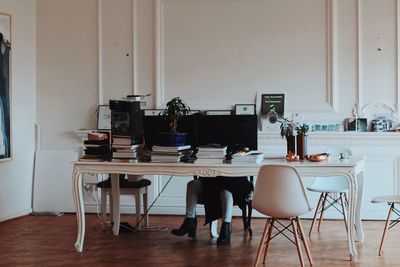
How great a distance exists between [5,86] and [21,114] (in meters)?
0.48

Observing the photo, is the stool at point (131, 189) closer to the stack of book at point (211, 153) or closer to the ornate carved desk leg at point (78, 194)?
the ornate carved desk leg at point (78, 194)

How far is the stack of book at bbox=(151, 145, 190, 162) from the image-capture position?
483 centimetres

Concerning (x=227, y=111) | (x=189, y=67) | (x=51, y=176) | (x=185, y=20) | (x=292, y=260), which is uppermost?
(x=185, y=20)

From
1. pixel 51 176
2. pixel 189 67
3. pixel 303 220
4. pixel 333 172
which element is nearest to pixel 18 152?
pixel 51 176

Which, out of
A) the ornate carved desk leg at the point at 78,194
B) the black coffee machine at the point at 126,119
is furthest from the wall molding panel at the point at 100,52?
the ornate carved desk leg at the point at 78,194

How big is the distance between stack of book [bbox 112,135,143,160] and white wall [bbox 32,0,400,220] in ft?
6.00

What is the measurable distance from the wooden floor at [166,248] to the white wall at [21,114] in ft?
1.70

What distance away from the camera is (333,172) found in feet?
14.8

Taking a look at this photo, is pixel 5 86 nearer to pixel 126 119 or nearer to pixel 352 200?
pixel 126 119

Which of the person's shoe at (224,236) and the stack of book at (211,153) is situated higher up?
the stack of book at (211,153)

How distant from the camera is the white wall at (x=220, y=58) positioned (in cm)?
644

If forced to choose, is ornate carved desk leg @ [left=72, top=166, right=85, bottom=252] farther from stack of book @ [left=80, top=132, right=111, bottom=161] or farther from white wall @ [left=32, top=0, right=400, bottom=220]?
white wall @ [left=32, top=0, right=400, bottom=220]

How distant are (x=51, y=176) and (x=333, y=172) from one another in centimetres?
384

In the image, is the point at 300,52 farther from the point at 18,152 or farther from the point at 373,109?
the point at 18,152
